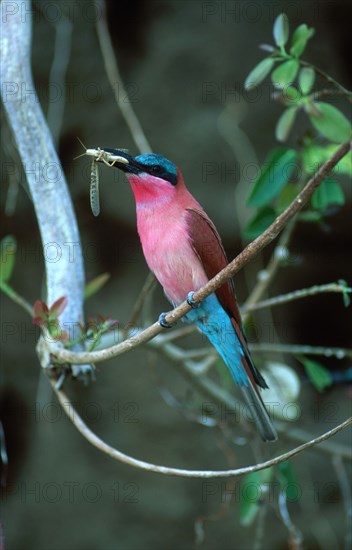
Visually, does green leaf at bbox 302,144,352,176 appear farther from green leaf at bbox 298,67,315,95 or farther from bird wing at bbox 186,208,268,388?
bird wing at bbox 186,208,268,388

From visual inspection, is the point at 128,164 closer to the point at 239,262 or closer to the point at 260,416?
the point at 239,262

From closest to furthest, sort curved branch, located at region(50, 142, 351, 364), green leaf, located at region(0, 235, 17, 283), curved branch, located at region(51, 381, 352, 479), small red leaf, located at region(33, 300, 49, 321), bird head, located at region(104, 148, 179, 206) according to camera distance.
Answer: curved branch, located at region(50, 142, 351, 364) < curved branch, located at region(51, 381, 352, 479) < small red leaf, located at region(33, 300, 49, 321) < bird head, located at region(104, 148, 179, 206) < green leaf, located at region(0, 235, 17, 283)

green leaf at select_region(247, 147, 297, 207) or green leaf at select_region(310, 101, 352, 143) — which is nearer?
green leaf at select_region(310, 101, 352, 143)

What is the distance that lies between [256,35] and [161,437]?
71.3 inches

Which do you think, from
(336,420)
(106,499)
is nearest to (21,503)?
(106,499)

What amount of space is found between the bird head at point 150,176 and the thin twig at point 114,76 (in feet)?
2.43

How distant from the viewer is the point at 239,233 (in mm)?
2967

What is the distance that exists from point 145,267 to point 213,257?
1.30m

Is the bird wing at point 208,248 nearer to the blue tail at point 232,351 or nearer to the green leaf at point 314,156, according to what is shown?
the blue tail at point 232,351

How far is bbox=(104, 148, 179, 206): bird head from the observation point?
1711 mm

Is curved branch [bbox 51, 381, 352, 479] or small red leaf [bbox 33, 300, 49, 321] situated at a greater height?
small red leaf [bbox 33, 300, 49, 321]

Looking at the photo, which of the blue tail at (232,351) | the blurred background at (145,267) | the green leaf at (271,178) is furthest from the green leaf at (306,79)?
the blurred background at (145,267)

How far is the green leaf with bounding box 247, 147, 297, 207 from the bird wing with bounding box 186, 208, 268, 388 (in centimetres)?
25

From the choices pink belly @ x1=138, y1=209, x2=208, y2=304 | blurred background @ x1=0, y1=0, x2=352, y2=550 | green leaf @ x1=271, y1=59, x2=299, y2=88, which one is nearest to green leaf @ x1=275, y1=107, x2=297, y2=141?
green leaf @ x1=271, y1=59, x2=299, y2=88
